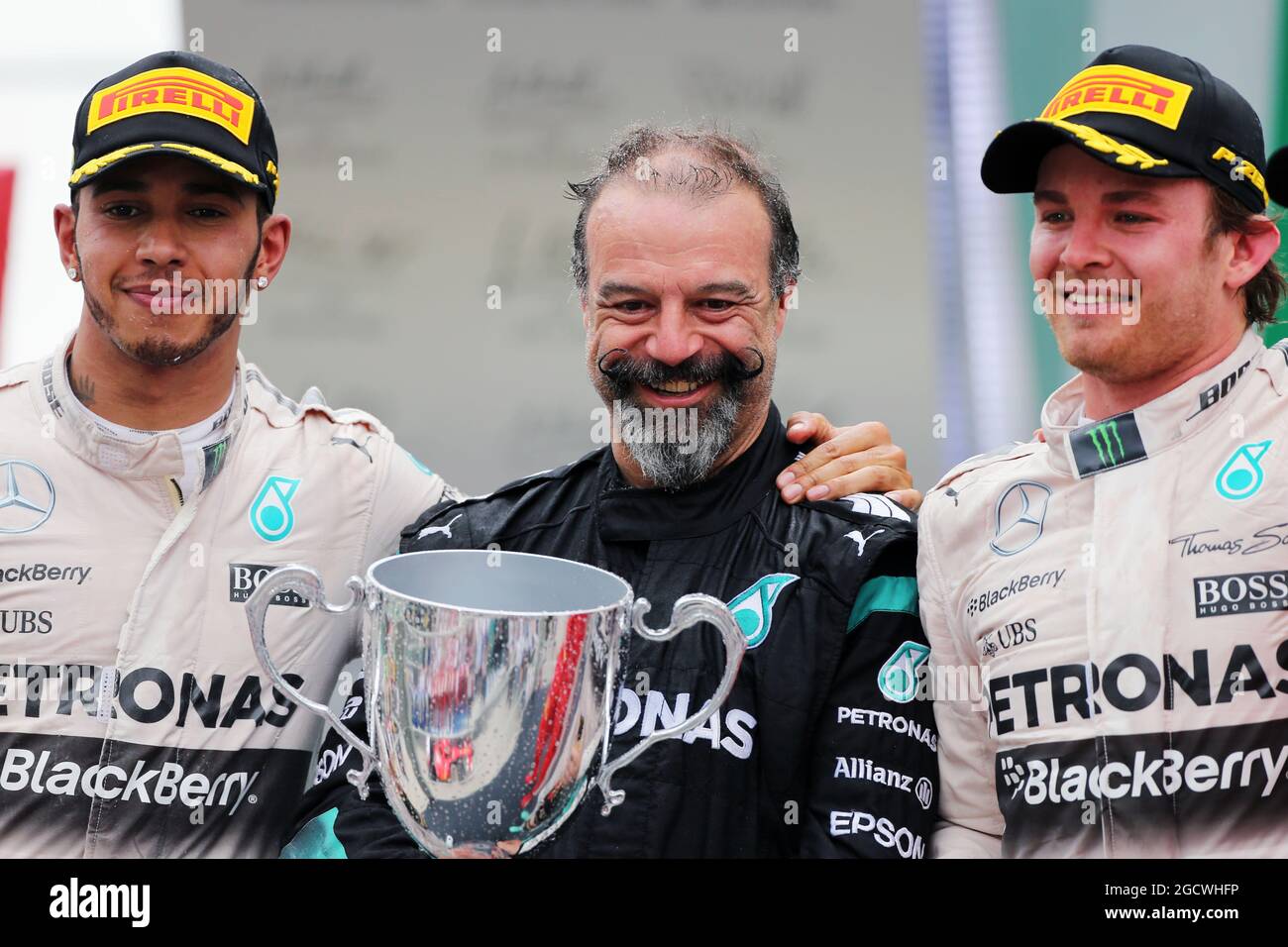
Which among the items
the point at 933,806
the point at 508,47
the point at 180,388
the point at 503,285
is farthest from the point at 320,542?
the point at 508,47

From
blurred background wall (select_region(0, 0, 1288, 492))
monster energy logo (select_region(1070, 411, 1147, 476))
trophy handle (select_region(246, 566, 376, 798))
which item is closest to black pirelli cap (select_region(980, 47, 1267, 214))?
monster energy logo (select_region(1070, 411, 1147, 476))

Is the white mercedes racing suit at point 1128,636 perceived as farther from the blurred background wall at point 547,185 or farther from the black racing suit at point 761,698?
the blurred background wall at point 547,185

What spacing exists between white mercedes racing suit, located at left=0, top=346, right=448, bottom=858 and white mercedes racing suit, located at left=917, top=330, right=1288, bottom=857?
3.56 ft

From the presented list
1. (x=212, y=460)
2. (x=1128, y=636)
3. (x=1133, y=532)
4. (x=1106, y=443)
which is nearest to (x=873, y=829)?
(x=1128, y=636)

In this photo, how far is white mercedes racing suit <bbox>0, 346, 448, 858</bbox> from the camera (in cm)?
217

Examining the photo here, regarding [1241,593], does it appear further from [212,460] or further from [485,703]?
[212,460]

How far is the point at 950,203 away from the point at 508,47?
4.58 feet

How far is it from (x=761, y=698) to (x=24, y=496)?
4.25 feet

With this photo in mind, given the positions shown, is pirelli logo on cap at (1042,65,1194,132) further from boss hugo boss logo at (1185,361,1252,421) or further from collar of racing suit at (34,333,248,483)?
collar of racing suit at (34,333,248,483)

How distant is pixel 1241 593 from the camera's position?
1.88 meters

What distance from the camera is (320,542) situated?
2361 mm

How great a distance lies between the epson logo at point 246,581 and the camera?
7.49ft

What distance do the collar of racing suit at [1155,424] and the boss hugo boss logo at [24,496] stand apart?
65.7 inches

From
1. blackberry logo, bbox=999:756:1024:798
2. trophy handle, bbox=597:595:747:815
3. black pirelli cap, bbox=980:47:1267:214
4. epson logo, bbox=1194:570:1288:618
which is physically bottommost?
blackberry logo, bbox=999:756:1024:798
